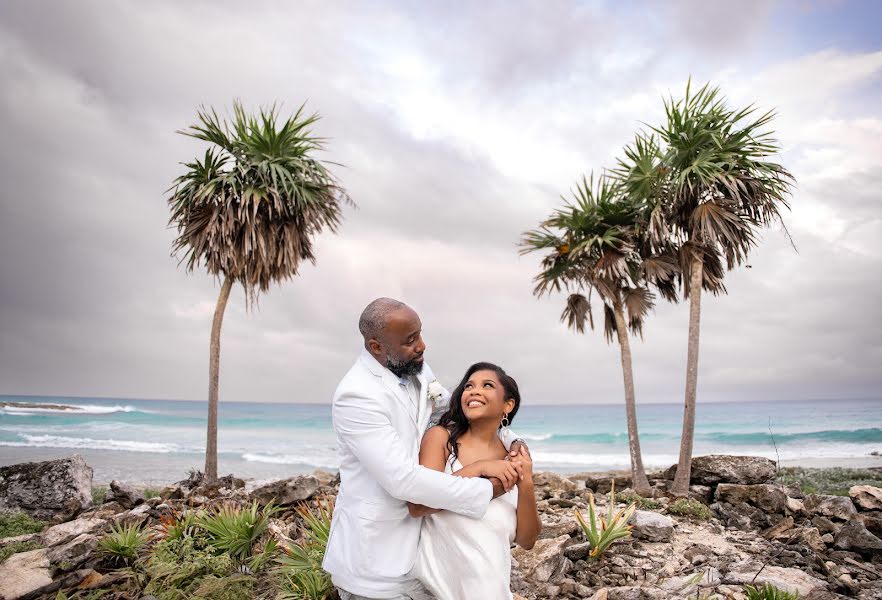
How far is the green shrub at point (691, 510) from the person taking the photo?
27.2ft

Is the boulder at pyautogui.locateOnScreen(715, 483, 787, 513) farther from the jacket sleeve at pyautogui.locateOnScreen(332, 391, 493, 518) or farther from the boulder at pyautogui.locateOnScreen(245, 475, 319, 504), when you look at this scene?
the jacket sleeve at pyautogui.locateOnScreen(332, 391, 493, 518)

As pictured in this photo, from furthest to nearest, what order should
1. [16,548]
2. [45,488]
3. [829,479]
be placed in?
[829,479]
[45,488]
[16,548]

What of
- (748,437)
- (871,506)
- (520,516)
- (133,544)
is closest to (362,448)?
(520,516)

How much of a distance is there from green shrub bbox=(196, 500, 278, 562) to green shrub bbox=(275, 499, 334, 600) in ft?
1.57

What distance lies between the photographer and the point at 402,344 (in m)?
2.94

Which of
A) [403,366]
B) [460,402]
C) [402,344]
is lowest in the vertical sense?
[460,402]

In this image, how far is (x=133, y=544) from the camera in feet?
18.6

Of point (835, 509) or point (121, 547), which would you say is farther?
point (835, 509)

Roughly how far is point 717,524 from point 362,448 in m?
7.03

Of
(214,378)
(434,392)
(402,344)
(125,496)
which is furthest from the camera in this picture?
(214,378)

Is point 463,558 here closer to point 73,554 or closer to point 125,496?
point 73,554

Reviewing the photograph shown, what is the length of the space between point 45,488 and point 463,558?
339 inches

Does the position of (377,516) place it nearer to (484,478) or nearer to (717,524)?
(484,478)

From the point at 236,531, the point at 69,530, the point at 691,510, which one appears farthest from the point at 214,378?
the point at 691,510
